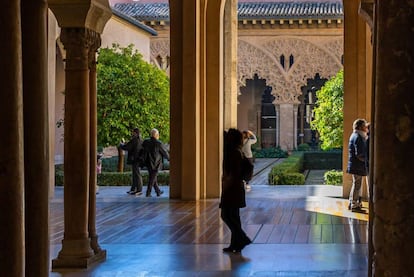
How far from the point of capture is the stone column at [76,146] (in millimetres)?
7305

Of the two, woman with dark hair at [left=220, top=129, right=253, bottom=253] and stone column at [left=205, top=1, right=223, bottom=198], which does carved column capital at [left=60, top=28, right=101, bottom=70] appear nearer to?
woman with dark hair at [left=220, top=129, right=253, bottom=253]

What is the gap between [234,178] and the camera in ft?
26.4

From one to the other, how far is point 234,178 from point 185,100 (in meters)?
5.91

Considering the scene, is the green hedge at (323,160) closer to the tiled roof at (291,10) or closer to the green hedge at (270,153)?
the green hedge at (270,153)

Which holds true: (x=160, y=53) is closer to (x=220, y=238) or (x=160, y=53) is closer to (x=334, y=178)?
(x=334, y=178)

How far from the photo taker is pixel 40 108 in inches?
182

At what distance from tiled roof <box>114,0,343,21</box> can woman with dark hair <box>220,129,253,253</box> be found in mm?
31230

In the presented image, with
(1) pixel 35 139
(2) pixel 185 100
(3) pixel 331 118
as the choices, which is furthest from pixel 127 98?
(1) pixel 35 139

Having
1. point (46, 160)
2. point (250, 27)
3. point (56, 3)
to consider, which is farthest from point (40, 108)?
point (250, 27)

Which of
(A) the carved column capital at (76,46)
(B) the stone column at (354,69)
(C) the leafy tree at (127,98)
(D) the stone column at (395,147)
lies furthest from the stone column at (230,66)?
(D) the stone column at (395,147)

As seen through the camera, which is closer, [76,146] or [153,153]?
[76,146]

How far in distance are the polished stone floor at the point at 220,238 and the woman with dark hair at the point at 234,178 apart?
182 mm

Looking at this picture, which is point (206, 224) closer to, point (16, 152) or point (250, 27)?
point (16, 152)

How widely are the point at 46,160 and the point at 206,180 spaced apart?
384 inches
